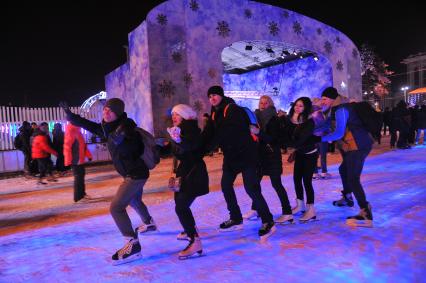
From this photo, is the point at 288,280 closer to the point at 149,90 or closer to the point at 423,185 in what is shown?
the point at 423,185

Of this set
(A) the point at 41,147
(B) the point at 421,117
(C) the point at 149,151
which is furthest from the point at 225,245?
(B) the point at 421,117

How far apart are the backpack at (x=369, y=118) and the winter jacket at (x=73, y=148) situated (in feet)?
15.0

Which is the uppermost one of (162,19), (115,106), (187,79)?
(162,19)

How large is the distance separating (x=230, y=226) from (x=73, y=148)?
351cm

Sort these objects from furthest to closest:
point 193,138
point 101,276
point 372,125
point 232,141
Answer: point 372,125
point 232,141
point 193,138
point 101,276

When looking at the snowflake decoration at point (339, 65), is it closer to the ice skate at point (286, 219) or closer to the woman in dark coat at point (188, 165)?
the ice skate at point (286, 219)

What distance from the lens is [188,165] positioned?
337cm

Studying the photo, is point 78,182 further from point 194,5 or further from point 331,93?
point 194,5

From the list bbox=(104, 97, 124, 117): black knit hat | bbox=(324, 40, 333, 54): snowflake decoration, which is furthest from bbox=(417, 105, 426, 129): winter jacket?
bbox=(104, 97, 124, 117): black knit hat

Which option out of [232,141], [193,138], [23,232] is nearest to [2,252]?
[23,232]

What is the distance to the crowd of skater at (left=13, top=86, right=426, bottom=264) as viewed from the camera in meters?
3.36

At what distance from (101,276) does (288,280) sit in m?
1.56

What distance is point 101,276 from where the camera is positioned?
3096 mm

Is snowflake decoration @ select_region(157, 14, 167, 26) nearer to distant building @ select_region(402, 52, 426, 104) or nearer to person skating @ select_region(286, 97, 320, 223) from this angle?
person skating @ select_region(286, 97, 320, 223)
